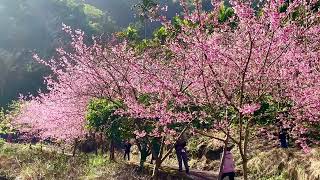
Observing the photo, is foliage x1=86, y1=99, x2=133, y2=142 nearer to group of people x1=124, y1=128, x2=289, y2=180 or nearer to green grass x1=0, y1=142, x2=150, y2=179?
green grass x1=0, y1=142, x2=150, y2=179

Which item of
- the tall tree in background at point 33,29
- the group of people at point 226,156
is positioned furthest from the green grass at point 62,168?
the tall tree in background at point 33,29

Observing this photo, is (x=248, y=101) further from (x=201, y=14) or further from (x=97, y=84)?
(x=97, y=84)

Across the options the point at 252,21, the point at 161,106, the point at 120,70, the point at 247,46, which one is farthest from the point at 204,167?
the point at 252,21

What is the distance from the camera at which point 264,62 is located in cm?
737

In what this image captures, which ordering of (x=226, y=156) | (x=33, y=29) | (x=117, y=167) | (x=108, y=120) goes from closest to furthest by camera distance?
(x=226, y=156) < (x=117, y=167) < (x=108, y=120) < (x=33, y=29)

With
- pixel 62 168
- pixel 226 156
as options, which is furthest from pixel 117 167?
pixel 226 156

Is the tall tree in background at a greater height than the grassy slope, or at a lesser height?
greater

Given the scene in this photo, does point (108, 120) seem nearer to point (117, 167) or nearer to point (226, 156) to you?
point (117, 167)

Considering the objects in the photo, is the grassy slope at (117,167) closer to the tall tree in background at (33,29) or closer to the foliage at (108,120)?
the foliage at (108,120)

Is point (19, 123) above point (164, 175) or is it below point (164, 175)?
above

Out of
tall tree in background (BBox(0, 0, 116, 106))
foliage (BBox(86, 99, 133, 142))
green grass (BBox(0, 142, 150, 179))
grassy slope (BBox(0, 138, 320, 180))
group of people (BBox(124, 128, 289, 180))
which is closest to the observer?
group of people (BBox(124, 128, 289, 180))

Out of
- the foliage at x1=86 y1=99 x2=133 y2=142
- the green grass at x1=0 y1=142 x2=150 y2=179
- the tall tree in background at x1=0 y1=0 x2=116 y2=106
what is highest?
the tall tree in background at x1=0 y1=0 x2=116 y2=106

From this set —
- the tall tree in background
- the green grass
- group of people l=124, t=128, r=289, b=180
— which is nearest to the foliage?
the green grass

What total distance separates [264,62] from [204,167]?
11.5 m
